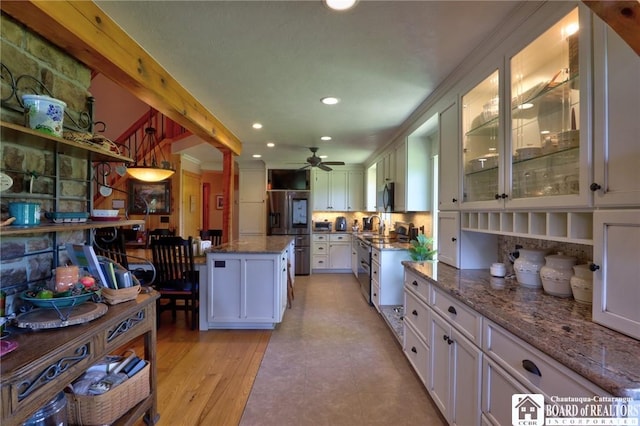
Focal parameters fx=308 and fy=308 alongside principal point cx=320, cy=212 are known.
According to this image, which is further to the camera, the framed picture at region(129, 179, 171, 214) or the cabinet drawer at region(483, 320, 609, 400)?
the framed picture at region(129, 179, 171, 214)

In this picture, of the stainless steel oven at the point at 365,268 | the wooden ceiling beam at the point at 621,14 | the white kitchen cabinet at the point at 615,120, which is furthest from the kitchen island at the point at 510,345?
the stainless steel oven at the point at 365,268

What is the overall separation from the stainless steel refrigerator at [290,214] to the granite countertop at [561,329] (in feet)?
16.0

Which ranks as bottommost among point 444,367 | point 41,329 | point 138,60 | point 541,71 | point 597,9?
point 444,367

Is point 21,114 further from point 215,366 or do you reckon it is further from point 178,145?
point 178,145

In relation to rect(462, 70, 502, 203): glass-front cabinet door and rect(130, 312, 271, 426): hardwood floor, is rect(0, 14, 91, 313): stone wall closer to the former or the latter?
rect(130, 312, 271, 426): hardwood floor

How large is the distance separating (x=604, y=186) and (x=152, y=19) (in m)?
2.33

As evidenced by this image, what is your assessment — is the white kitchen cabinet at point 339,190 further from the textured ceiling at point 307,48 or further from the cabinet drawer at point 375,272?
the textured ceiling at point 307,48

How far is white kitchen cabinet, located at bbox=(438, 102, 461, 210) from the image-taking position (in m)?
2.35

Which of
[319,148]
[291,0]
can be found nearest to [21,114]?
[291,0]

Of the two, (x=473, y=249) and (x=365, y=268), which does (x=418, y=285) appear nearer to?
(x=473, y=249)

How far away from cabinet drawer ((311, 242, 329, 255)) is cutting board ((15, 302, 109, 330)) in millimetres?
5418

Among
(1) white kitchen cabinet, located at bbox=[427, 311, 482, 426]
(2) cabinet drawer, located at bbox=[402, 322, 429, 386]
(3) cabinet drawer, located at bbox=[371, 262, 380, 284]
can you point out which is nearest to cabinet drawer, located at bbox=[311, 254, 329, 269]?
(3) cabinet drawer, located at bbox=[371, 262, 380, 284]

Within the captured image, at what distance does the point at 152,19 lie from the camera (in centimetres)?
176

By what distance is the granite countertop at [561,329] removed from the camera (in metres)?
0.85
